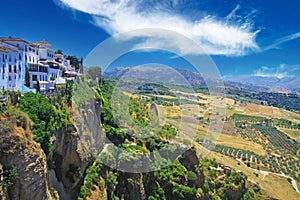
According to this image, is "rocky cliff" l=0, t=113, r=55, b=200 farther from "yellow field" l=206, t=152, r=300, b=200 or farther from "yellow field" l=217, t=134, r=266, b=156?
"yellow field" l=217, t=134, r=266, b=156

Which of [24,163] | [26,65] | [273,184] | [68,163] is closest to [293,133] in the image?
[273,184]

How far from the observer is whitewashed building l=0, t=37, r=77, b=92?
18283mm

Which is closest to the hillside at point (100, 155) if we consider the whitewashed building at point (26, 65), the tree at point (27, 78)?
the whitewashed building at point (26, 65)

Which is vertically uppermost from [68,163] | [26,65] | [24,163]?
[26,65]

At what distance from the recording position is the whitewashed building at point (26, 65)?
18.3 meters

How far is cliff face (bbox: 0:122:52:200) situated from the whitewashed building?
7.03 meters

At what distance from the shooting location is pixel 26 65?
21.7 m

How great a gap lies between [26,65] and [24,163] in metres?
12.9

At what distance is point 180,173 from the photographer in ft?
79.3

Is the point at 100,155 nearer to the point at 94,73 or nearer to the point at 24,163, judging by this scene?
the point at 24,163

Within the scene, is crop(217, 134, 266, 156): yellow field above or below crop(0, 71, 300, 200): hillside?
below

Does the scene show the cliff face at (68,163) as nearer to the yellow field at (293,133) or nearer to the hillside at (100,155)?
the hillside at (100,155)

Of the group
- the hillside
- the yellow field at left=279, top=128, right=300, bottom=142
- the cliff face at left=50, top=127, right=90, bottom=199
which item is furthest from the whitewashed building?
the yellow field at left=279, top=128, right=300, bottom=142

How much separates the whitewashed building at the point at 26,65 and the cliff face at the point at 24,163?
7033mm
